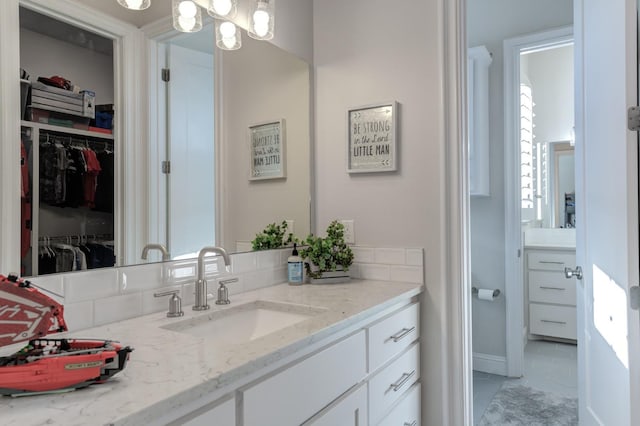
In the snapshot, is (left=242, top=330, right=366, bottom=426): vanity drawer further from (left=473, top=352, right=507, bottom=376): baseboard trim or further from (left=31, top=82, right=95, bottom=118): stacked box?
(left=473, top=352, right=507, bottom=376): baseboard trim

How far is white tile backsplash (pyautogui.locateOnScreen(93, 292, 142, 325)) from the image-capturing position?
1.18 metres

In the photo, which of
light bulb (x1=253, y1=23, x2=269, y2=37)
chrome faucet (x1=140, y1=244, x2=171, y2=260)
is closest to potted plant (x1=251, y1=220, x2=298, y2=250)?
chrome faucet (x1=140, y1=244, x2=171, y2=260)

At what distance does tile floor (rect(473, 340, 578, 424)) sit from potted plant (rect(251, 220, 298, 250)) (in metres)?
1.53

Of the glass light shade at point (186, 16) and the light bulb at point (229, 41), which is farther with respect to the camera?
the light bulb at point (229, 41)

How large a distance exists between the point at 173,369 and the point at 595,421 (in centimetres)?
181

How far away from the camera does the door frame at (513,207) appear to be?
2.97m

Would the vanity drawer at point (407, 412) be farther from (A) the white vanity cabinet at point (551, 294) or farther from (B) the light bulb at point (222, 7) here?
(A) the white vanity cabinet at point (551, 294)

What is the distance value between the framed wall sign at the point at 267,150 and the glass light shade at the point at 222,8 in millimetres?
465

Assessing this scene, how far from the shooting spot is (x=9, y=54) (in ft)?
3.42

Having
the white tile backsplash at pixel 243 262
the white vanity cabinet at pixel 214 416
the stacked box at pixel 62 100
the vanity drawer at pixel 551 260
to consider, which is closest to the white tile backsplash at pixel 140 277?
the white tile backsplash at pixel 243 262

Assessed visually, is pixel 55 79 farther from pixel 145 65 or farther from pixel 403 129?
pixel 403 129

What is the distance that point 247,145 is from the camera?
1852 mm

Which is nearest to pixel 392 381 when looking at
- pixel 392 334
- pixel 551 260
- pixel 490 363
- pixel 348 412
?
pixel 392 334

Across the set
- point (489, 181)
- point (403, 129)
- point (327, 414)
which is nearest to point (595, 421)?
point (327, 414)
